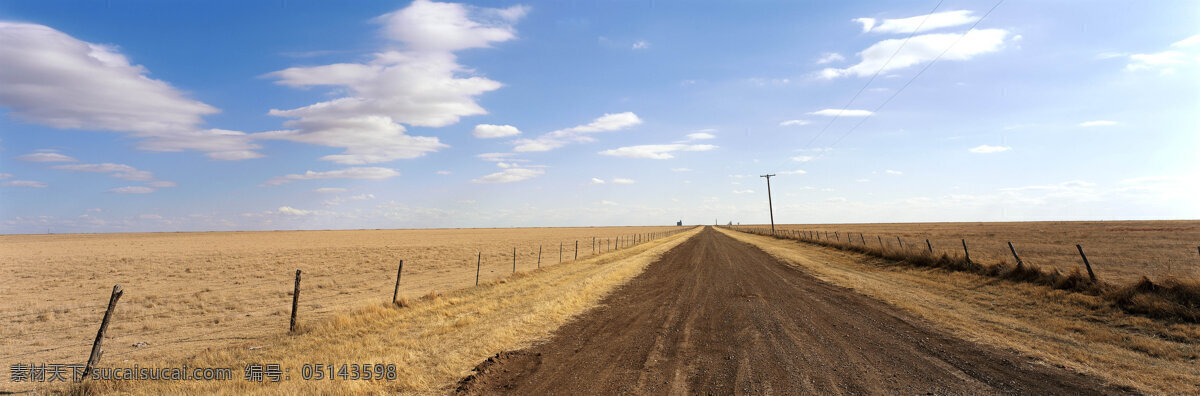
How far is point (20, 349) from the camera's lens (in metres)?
12.4

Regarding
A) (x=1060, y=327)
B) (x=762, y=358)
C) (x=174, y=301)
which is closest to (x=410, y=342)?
(x=762, y=358)

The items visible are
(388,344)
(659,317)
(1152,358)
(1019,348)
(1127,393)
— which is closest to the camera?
(1127,393)

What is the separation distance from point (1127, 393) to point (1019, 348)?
2246 millimetres

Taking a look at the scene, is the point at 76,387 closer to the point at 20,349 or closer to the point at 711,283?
the point at 20,349

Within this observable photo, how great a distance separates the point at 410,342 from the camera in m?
9.60

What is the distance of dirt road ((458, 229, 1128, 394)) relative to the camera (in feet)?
21.4

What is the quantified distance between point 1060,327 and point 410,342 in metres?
13.4

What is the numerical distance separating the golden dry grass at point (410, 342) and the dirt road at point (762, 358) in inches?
28.1

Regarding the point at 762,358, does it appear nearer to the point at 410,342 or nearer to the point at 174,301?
the point at 410,342

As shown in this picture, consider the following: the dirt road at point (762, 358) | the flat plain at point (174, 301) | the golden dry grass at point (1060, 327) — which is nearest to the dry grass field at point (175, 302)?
the flat plain at point (174, 301)

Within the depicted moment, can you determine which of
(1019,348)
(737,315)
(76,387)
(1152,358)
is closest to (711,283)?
(737,315)

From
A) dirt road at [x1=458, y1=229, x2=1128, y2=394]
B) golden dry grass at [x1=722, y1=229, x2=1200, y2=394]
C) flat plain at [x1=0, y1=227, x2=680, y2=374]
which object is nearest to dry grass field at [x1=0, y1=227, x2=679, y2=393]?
flat plain at [x1=0, y1=227, x2=680, y2=374]

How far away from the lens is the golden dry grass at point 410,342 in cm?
715

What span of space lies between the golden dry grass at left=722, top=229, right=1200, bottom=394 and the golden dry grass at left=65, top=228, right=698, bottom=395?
28.9 feet
